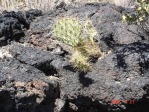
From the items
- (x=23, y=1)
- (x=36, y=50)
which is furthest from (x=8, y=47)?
(x=23, y=1)

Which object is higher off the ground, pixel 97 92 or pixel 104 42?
pixel 104 42

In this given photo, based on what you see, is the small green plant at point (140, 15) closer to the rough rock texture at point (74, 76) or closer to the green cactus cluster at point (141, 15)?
the green cactus cluster at point (141, 15)

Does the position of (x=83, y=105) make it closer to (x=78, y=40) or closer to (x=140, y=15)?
(x=78, y=40)

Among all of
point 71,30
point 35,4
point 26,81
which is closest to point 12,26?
point 71,30

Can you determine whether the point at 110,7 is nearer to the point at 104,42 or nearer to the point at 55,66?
the point at 104,42

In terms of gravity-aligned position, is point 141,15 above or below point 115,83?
above
